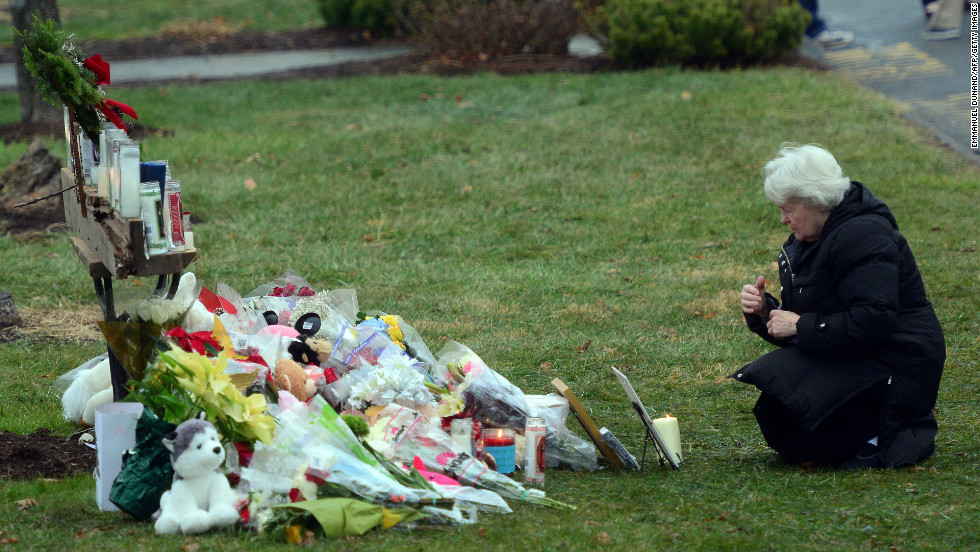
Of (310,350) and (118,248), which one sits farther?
(310,350)

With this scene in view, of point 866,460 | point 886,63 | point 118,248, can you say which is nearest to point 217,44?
point 886,63

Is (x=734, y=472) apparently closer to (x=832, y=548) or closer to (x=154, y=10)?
(x=832, y=548)

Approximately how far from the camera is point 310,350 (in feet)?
15.4

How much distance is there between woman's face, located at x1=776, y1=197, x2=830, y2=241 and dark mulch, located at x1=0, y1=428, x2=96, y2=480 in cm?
323

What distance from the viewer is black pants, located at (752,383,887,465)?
439 centimetres

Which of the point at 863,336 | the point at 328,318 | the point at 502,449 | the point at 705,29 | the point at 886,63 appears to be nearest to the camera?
the point at 863,336

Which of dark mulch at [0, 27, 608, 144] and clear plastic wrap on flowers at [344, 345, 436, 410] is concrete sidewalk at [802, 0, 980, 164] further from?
clear plastic wrap on flowers at [344, 345, 436, 410]

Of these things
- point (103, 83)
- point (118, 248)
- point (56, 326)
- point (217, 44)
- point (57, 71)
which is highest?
point (57, 71)

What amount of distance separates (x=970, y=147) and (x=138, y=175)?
9.63 metres

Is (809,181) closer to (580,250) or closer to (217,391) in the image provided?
(217,391)

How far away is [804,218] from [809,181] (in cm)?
18

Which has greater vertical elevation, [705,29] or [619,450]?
[705,29]

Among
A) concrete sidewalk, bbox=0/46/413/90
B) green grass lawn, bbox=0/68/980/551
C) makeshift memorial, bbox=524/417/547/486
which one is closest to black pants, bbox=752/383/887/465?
green grass lawn, bbox=0/68/980/551

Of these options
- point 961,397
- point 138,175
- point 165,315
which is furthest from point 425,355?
point 961,397
